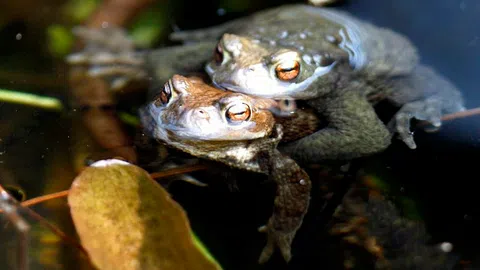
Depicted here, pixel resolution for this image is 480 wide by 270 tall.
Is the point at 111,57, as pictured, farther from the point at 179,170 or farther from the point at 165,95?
Result: the point at 179,170

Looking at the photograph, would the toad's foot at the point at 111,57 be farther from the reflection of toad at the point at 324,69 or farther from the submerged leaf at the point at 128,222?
the submerged leaf at the point at 128,222

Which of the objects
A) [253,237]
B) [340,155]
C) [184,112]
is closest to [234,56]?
[184,112]

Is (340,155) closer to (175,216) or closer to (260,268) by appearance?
(260,268)

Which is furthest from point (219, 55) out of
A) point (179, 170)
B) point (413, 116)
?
point (413, 116)

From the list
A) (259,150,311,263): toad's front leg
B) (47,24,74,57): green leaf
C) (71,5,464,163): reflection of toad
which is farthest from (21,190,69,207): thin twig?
(47,24,74,57): green leaf

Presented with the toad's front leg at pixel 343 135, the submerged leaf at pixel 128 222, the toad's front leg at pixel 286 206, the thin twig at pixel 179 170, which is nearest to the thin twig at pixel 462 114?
the toad's front leg at pixel 343 135
